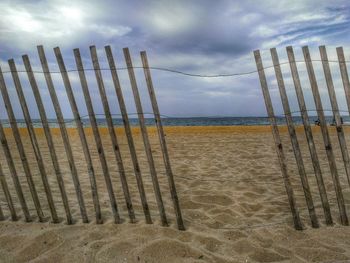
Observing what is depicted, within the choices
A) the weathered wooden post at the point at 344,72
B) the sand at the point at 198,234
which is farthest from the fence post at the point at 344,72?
the sand at the point at 198,234

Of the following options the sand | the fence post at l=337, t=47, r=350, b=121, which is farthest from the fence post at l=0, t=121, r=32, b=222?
the fence post at l=337, t=47, r=350, b=121

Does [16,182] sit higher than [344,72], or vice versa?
[344,72]

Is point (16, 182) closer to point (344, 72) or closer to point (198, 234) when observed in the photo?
point (198, 234)

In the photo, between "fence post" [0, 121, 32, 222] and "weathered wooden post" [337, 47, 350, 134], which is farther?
"fence post" [0, 121, 32, 222]

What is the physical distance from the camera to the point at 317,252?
3.29m

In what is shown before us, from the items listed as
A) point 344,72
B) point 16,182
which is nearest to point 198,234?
point 16,182

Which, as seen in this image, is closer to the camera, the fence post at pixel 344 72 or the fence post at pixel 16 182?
the fence post at pixel 344 72

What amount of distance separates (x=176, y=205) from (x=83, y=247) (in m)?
1.15

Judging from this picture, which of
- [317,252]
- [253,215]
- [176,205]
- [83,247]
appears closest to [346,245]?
[317,252]

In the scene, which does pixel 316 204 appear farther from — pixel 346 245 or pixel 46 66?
pixel 46 66

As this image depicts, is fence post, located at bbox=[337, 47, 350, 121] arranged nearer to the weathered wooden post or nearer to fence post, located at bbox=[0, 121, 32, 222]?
the weathered wooden post

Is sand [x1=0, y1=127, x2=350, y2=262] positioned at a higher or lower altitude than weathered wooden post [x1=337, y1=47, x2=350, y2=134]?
lower

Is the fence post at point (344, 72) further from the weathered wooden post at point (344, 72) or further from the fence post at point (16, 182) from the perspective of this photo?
the fence post at point (16, 182)

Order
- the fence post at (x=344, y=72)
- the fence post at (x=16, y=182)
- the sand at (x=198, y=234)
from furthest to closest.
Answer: the fence post at (x=16, y=182)
the fence post at (x=344, y=72)
the sand at (x=198, y=234)
